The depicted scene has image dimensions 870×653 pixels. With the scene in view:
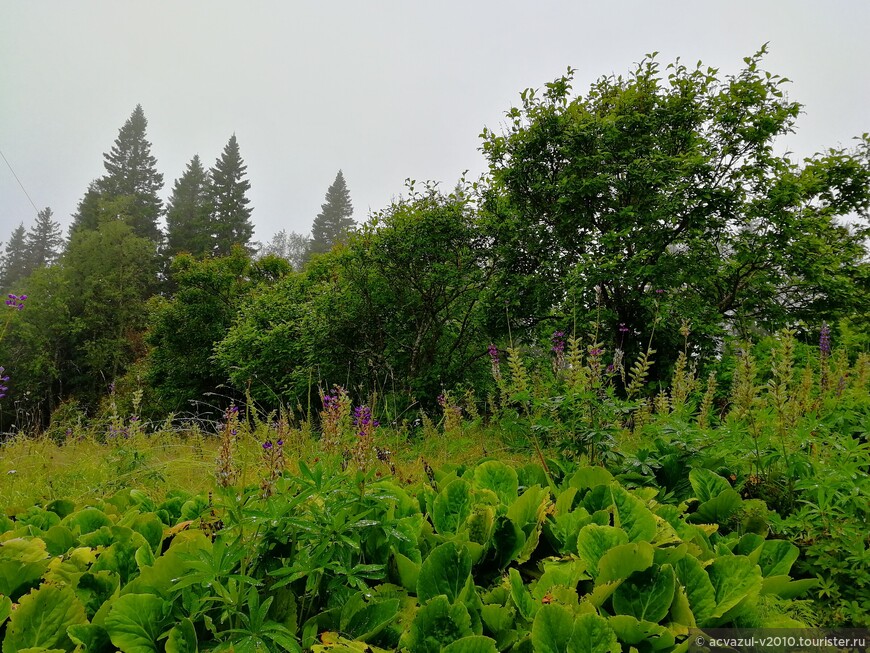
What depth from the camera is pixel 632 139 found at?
5.61 meters

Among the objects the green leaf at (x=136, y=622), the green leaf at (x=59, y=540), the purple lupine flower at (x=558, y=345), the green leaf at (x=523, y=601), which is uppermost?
the purple lupine flower at (x=558, y=345)

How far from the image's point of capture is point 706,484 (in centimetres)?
156

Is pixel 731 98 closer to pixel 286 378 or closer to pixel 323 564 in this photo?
pixel 323 564

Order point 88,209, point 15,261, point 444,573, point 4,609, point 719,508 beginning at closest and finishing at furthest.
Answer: point 4,609
point 444,573
point 719,508
point 88,209
point 15,261

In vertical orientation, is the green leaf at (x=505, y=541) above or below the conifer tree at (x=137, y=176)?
below

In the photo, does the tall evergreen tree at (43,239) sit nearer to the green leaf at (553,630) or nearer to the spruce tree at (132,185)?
the spruce tree at (132,185)

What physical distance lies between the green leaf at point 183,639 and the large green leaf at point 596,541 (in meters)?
0.83

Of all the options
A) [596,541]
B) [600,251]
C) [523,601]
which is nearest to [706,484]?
[596,541]

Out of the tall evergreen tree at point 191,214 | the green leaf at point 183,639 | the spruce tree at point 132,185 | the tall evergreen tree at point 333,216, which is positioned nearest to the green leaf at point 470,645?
the green leaf at point 183,639

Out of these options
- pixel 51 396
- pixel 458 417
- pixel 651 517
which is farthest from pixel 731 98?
pixel 51 396

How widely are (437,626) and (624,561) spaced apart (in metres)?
0.43

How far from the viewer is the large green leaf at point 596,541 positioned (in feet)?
3.55

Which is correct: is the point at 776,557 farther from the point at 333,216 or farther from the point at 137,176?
the point at 333,216

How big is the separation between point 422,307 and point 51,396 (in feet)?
68.2
